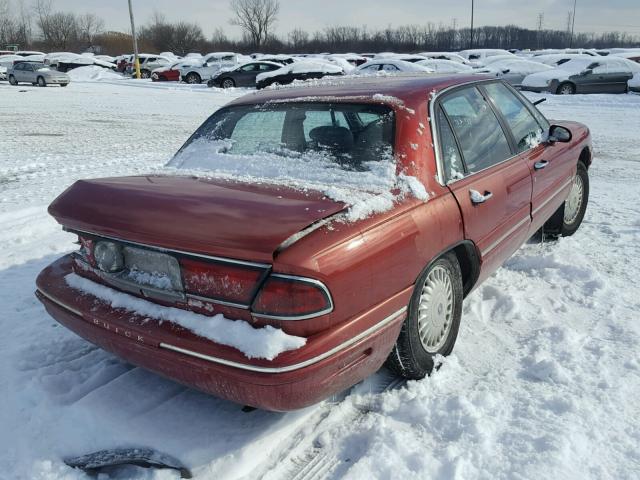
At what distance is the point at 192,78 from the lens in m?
31.0

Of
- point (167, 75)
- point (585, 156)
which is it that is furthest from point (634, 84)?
point (167, 75)

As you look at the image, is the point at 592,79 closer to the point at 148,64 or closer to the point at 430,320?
the point at 430,320

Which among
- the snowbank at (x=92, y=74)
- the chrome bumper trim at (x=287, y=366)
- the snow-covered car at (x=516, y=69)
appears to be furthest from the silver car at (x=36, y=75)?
the chrome bumper trim at (x=287, y=366)

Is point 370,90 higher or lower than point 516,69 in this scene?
higher

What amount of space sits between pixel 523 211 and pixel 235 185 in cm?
209

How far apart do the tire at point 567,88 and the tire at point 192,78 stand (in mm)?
19117

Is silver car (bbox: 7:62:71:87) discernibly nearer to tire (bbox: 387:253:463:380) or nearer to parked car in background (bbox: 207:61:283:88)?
parked car in background (bbox: 207:61:283:88)

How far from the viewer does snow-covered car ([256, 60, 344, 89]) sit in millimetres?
24125

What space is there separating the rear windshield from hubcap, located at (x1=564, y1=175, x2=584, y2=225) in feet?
9.38

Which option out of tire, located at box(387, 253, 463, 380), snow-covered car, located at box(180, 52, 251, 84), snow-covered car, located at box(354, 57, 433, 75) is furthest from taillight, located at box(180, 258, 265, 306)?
snow-covered car, located at box(180, 52, 251, 84)

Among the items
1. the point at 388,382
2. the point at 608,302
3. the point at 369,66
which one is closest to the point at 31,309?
the point at 388,382

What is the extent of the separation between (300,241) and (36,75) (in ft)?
99.4

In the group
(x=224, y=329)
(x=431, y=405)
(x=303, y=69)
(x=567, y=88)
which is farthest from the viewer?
(x=303, y=69)

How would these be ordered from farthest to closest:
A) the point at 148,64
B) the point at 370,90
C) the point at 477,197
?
the point at 148,64 < the point at 370,90 < the point at 477,197
